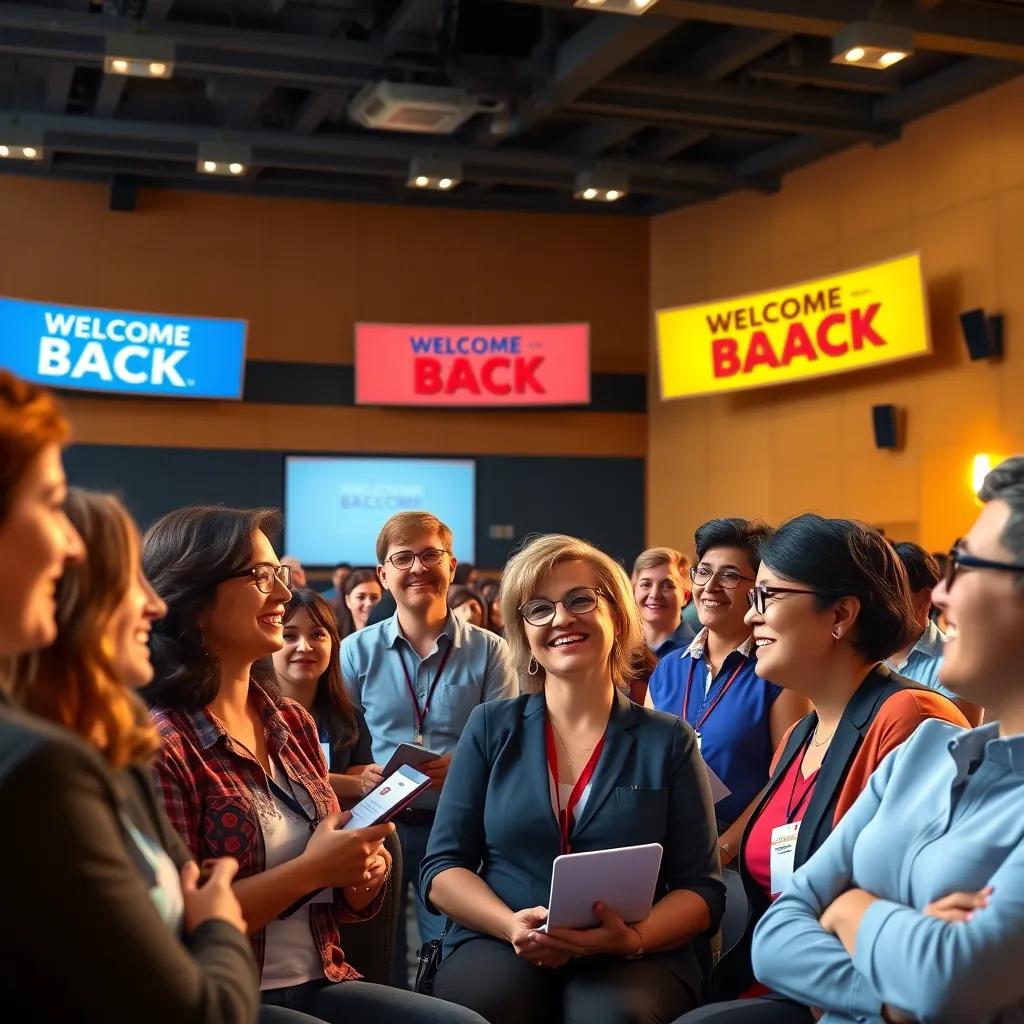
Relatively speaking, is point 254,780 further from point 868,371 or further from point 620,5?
point 868,371

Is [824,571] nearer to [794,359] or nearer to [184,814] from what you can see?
[184,814]

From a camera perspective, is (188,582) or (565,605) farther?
(565,605)

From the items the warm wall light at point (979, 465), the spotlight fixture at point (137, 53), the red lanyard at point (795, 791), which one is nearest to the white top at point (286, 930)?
the red lanyard at point (795, 791)

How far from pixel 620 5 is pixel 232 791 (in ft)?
19.8

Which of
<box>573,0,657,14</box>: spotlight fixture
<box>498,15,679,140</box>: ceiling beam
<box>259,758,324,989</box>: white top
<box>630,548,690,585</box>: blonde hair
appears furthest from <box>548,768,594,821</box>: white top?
<box>498,15,679,140</box>: ceiling beam

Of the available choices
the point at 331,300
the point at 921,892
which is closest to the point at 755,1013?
the point at 921,892

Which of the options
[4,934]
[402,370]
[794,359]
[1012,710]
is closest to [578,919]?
[1012,710]

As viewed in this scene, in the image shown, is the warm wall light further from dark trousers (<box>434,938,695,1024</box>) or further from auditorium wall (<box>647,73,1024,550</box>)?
dark trousers (<box>434,938,695,1024</box>)

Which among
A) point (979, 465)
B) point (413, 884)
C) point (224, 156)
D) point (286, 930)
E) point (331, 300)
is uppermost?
point (224, 156)

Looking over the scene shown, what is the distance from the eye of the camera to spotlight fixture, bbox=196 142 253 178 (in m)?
10.3

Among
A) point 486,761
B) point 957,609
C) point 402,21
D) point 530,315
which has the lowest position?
point 486,761

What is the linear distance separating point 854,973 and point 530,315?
11150 millimetres

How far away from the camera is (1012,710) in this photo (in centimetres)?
185

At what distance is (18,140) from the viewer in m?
9.98
